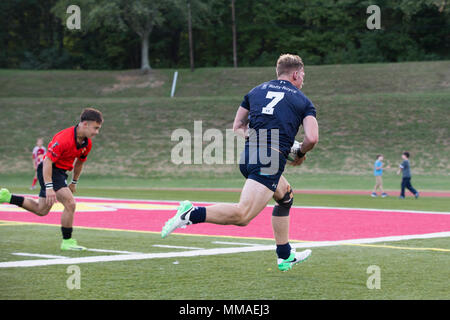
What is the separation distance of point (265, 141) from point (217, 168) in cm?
2942

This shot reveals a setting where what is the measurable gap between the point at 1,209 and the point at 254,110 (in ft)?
41.3

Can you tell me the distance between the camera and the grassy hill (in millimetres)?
35375

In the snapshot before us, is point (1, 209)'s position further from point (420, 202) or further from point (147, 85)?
point (147, 85)

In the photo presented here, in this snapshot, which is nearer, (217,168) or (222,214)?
(222,214)

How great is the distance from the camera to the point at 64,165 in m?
9.81

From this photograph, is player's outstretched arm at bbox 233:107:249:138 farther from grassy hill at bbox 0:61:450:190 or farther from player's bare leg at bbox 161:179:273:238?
grassy hill at bbox 0:61:450:190

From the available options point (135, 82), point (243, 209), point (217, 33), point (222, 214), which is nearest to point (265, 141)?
point (243, 209)

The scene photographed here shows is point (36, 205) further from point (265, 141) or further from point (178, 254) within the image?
point (265, 141)

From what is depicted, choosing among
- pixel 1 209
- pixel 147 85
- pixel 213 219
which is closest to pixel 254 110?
pixel 213 219

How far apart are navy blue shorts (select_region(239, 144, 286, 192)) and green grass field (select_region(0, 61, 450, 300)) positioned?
1081 millimetres

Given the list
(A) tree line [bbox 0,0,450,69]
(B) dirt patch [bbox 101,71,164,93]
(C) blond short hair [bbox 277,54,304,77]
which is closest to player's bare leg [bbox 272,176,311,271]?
(C) blond short hair [bbox 277,54,304,77]

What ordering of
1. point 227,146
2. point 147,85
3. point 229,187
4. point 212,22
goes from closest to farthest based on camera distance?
point 229,187 < point 227,146 < point 147,85 < point 212,22

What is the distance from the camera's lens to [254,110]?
7.30 m

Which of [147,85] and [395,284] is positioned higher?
[147,85]
